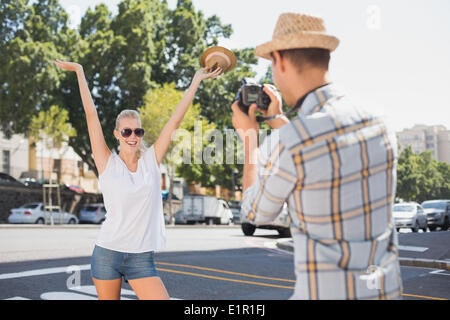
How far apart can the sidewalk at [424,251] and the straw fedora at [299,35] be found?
10289mm

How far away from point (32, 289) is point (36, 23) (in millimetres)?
30303

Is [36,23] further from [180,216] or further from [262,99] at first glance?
[262,99]

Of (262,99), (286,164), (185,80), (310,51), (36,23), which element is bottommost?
(286,164)

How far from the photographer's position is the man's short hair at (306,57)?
1938 mm

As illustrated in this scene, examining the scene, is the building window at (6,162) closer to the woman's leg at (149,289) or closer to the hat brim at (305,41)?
the woman's leg at (149,289)

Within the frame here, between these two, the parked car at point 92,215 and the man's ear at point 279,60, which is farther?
the parked car at point 92,215

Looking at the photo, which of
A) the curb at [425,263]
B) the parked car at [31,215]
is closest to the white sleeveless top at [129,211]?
the curb at [425,263]

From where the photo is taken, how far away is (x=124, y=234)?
3.35m

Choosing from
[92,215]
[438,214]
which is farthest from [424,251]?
[92,215]

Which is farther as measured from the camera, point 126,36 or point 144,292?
point 126,36

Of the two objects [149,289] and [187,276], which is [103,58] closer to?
[187,276]

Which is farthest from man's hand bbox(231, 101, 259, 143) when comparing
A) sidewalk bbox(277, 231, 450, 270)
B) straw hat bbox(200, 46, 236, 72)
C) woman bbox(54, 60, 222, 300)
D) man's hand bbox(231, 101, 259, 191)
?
sidewalk bbox(277, 231, 450, 270)

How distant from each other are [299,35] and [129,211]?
6.04ft

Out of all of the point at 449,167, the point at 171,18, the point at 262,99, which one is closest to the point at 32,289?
the point at 262,99
